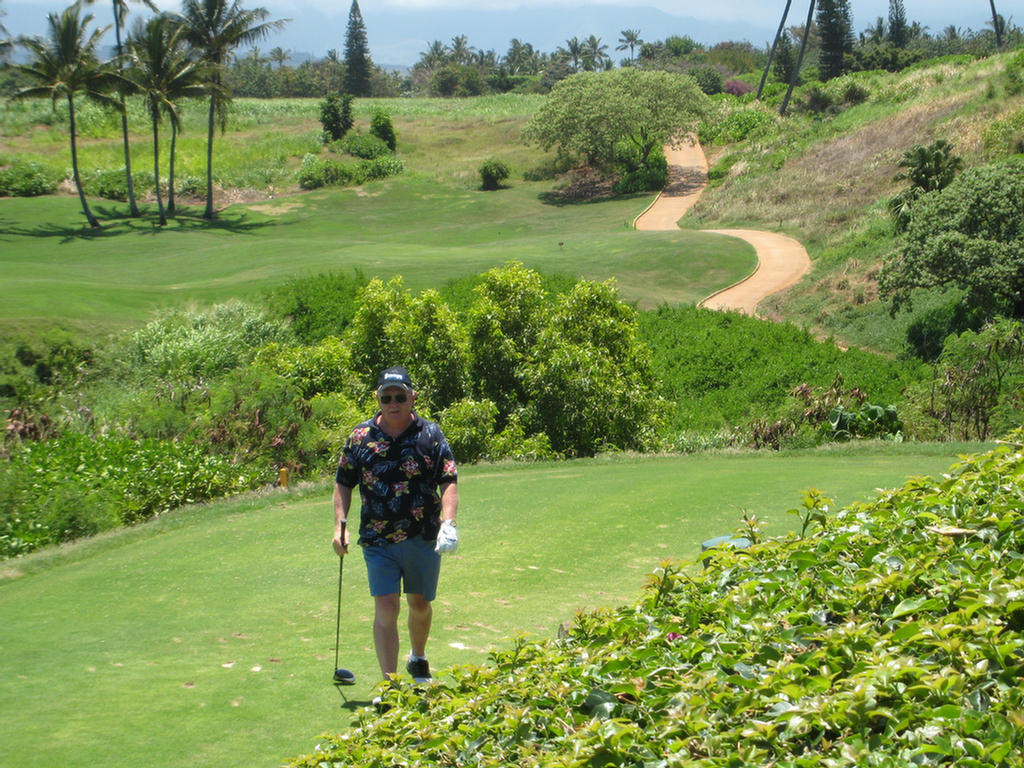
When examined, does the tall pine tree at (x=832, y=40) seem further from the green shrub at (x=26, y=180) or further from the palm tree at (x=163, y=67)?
the green shrub at (x=26, y=180)

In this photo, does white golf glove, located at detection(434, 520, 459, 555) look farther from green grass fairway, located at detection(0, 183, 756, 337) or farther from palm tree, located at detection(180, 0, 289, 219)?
palm tree, located at detection(180, 0, 289, 219)

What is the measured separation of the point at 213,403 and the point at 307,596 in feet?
39.0

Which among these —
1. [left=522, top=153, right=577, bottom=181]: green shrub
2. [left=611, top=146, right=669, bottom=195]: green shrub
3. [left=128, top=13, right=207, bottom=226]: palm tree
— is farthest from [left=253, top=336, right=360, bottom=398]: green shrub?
[left=522, top=153, right=577, bottom=181]: green shrub

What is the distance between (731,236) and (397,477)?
152 ft

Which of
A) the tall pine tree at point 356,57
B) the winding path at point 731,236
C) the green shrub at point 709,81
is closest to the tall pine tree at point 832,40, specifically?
the green shrub at point 709,81

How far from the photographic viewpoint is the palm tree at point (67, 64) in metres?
50.3

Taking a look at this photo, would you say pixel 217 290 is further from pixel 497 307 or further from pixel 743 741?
pixel 743 741

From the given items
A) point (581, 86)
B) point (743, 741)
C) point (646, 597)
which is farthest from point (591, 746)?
point (581, 86)

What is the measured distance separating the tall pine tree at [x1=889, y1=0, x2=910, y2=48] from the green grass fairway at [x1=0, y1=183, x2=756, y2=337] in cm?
7187

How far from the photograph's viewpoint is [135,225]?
55.6 meters

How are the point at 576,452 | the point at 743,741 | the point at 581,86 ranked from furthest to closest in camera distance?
the point at 581,86
the point at 576,452
the point at 743,741

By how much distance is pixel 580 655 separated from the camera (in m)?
4.29

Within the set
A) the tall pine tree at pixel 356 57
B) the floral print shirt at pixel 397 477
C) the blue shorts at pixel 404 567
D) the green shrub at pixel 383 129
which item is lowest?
the blue shorts at pixel 404 567

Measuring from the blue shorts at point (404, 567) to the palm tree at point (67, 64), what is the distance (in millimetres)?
51285
